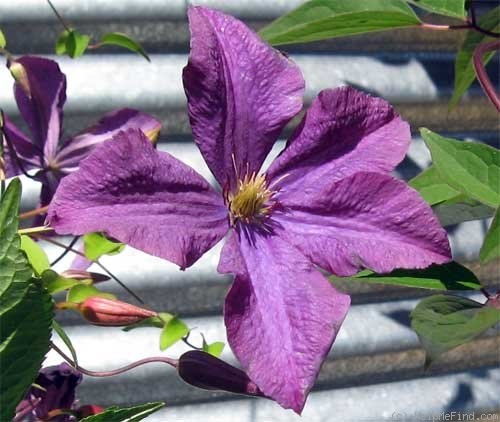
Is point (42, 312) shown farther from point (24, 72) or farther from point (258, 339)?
point (24, 72)

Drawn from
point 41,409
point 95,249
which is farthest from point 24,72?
point 41,409

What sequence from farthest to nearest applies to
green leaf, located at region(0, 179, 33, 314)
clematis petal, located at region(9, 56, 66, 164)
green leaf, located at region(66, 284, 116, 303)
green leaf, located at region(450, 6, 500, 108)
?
green leaf, located at region(450, 6, 500, 108) < clematis petal, located at region(9, 56, 66, 164) < green leaf, located at region(66, 284, 116, 303) < green leaf, located at region(0, 179, 33, 314)

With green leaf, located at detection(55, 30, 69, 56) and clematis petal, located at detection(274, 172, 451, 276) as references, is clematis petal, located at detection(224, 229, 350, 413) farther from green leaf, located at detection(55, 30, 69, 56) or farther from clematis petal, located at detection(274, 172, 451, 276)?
green leaf, located at detection(55, 30, 69, 56)

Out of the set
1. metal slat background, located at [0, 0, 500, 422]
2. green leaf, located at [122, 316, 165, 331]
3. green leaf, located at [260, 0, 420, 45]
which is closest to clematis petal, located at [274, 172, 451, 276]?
green leaf, located at [122, 316, 165, 331]

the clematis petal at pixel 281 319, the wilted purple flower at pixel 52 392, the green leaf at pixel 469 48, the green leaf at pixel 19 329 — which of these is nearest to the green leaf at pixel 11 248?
the green leaf at pixel 19 329

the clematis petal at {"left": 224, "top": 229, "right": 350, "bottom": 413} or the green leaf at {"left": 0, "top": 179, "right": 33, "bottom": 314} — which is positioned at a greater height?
the green leaf at {"left": 0, "top": 179, "right": 33, "bottom": 314}

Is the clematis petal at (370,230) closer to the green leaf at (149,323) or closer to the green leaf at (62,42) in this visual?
the green leaf at (149,323)

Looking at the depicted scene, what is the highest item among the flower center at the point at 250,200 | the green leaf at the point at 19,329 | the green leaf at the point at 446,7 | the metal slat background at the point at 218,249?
the green leaf at the point at 446,7

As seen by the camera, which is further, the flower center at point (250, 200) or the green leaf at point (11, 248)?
the flower center at point (250, 200)
